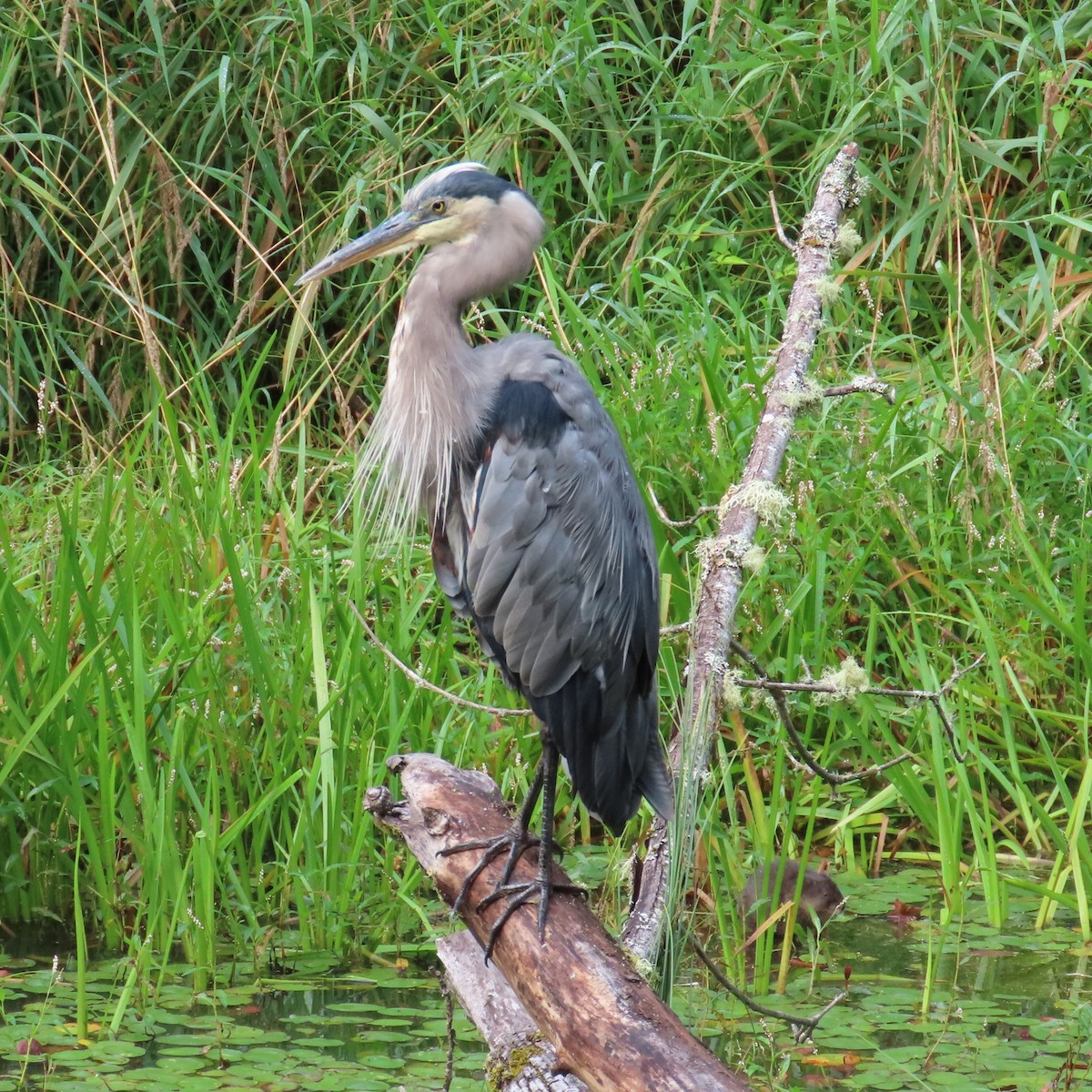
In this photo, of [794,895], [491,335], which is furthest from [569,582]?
[491,335]

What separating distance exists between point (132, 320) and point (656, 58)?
212cm

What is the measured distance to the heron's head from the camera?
2.83 m

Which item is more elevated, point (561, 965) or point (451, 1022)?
point (561, 965)

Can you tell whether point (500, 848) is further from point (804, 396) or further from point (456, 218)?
point (456, 218)

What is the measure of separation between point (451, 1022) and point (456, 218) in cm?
149

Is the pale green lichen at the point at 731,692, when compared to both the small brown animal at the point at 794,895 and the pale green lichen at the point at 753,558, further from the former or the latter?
the small brown animal at the point at 794,895

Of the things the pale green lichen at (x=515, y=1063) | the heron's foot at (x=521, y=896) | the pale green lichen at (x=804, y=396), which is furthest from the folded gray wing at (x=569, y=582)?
the pale green lichen at (x=515, y=1063)

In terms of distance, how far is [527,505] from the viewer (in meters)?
2.69

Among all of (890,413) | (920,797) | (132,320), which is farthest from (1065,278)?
(132,320)

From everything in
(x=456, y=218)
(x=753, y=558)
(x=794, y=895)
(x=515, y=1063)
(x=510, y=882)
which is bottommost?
(x=794, y=895)

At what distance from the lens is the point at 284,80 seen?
17.5 feet

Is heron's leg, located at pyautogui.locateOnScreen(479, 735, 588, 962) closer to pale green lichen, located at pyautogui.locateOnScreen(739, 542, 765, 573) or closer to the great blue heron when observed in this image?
the great blue heron

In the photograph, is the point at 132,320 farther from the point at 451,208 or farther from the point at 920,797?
the point at 920,797

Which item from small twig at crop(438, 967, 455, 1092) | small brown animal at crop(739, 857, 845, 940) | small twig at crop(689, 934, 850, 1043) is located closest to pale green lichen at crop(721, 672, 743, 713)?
small twig at crop(689, 934, 850, 1043)
